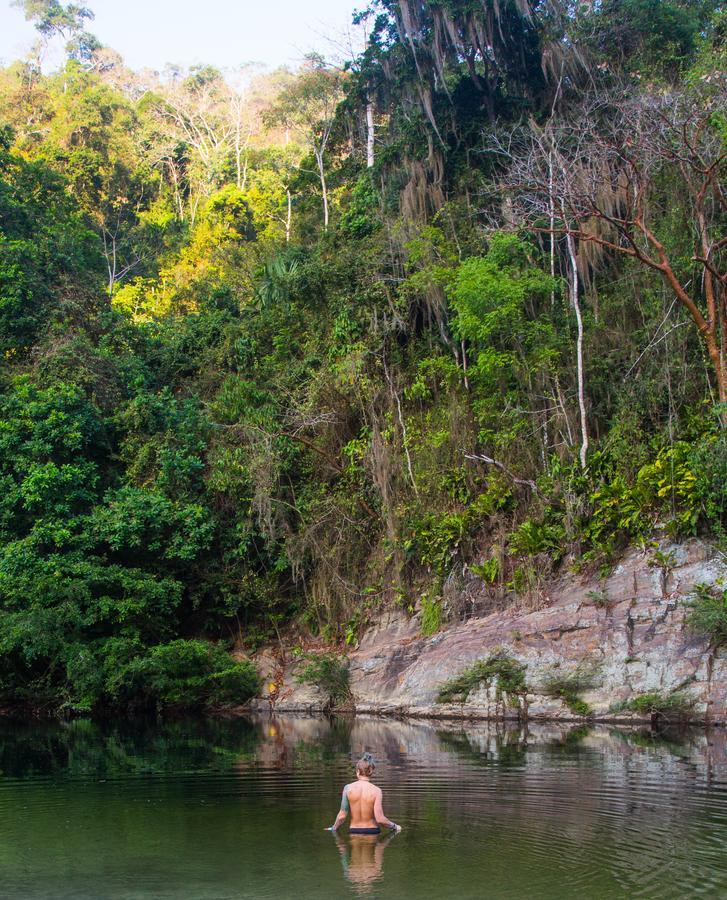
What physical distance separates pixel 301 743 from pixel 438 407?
10.4 m

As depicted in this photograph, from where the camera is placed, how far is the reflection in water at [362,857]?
7539 millimetres

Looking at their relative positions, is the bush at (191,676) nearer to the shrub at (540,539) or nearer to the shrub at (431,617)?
the shrub at (431,617)

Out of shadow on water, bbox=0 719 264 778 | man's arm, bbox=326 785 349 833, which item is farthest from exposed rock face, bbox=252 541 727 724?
man's arm, bbox=326 785 349 833

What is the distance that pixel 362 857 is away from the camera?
8.30m

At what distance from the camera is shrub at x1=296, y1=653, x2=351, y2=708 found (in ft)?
69.6

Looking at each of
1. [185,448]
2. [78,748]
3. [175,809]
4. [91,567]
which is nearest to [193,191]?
[185,448]

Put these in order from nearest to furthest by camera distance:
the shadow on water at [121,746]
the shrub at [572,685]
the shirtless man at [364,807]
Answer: the shirtless man at [364,807] → the shadow on water at [121,746] → the shrub at [572,685]

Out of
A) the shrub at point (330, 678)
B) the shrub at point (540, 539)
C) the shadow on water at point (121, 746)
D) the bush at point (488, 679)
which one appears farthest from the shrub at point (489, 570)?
the shadow on water at point (121, 746)

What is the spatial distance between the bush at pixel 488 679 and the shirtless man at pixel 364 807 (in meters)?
9.88

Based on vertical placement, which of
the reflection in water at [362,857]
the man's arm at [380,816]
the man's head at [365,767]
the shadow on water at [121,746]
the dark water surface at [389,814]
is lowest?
the shadow on water at [121,746]

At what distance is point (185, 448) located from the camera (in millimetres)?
25766

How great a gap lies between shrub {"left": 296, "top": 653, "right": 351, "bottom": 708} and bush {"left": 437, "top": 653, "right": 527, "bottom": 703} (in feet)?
8.84

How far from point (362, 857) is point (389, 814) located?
1.82m

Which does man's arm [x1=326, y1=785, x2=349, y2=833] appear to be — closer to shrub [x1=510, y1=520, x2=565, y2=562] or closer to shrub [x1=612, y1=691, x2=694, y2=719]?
shrub [x1=612, y1=691, x2=694, y2=719]
